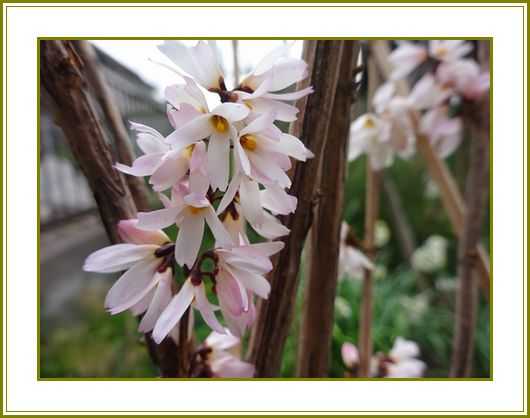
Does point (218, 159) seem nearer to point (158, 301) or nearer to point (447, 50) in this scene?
point (158, 301)

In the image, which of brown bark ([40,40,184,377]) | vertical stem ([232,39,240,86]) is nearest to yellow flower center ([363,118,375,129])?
vertical stem ([232,39,240,86])

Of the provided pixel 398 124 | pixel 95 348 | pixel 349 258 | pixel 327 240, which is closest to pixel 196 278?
pixel 327 240

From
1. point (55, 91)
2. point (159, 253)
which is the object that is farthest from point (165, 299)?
point (55, 91)

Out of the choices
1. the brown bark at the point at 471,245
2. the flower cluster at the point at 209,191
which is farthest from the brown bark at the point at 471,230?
the flower cluster at the point at 209,191

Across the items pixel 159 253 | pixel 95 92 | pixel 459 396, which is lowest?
pixel 459 396

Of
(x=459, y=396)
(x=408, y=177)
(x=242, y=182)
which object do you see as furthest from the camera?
(x=408, y=177)

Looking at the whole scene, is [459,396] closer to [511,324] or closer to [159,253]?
[511,324]
